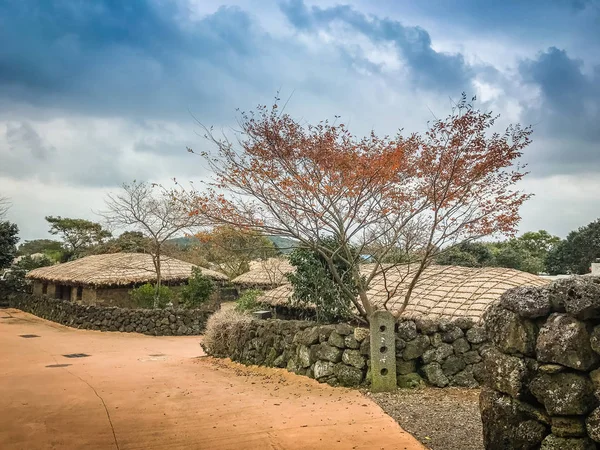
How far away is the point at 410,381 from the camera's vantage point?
372 inches

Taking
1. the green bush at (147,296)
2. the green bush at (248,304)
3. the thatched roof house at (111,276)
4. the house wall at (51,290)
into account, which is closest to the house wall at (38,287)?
the house wall at (51,290)

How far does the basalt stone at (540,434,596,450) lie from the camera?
4.05 metres

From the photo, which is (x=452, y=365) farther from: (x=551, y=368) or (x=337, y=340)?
(x=551, y=368)

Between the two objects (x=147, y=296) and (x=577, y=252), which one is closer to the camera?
(x=147, y=296)

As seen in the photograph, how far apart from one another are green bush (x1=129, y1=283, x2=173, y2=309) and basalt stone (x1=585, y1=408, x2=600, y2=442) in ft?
69.6

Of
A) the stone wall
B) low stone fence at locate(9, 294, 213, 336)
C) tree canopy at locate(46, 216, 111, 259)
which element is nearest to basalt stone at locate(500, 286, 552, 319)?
the stone wall

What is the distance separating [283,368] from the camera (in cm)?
1121

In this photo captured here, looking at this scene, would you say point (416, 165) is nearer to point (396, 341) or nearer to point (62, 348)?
point (396, 341)

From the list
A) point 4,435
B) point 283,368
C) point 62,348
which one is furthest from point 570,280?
point 62,348

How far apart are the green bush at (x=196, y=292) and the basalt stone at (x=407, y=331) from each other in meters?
14.8

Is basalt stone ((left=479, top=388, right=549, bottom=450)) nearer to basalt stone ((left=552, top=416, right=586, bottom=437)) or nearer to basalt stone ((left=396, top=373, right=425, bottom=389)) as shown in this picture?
basalt stone ((left=552, top=416, right=586, bottom=437))

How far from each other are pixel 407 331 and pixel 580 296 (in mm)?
5798

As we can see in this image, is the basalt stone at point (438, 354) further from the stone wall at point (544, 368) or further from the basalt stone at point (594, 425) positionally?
the basalt stone at point (594, 425)

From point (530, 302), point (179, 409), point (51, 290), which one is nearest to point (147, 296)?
point (51, 290)
